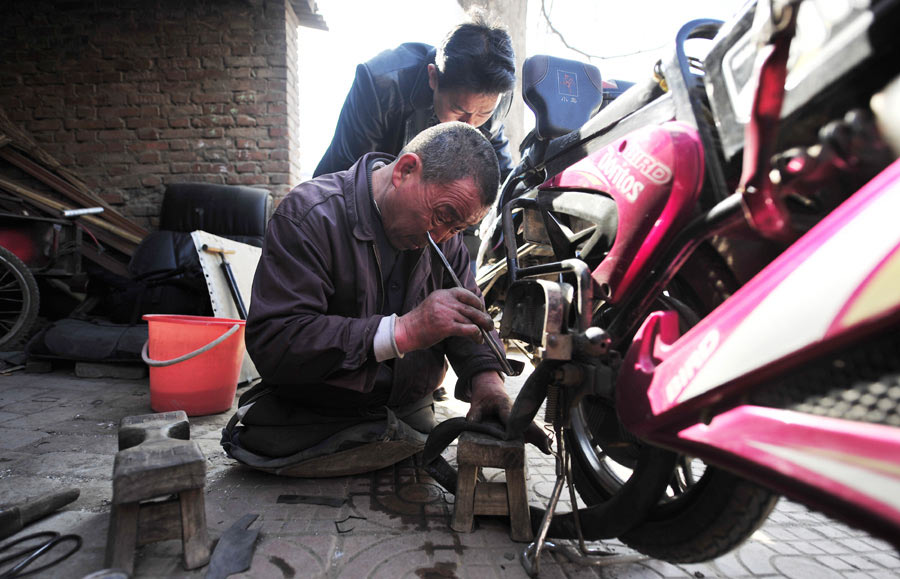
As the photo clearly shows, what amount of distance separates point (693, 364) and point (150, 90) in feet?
17.8

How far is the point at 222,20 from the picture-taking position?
454 cm

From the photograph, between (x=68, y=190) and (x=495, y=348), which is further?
(x=68, y=190)

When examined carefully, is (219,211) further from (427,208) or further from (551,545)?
(551,545)

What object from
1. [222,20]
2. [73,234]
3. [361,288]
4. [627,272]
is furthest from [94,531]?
[222,20]

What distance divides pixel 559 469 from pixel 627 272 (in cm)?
50

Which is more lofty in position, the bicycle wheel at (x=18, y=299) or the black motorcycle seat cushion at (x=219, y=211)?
the black motorcycle seat cushion at (x=219, y=211)

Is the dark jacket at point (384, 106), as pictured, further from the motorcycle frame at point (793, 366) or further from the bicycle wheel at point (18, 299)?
the bicycle wheel at point (18, 299)

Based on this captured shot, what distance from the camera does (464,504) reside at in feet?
4.19

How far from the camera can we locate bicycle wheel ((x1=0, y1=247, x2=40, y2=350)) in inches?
127

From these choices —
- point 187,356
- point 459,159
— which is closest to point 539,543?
point 459,159

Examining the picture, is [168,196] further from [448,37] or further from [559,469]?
[559,469]

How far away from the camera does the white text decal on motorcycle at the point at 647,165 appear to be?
899mm

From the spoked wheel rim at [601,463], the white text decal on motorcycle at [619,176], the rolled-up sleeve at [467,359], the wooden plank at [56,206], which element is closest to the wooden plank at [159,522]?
the rolled-up sleeve at [467,359]

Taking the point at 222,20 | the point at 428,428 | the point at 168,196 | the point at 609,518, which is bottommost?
the point at 428,428
